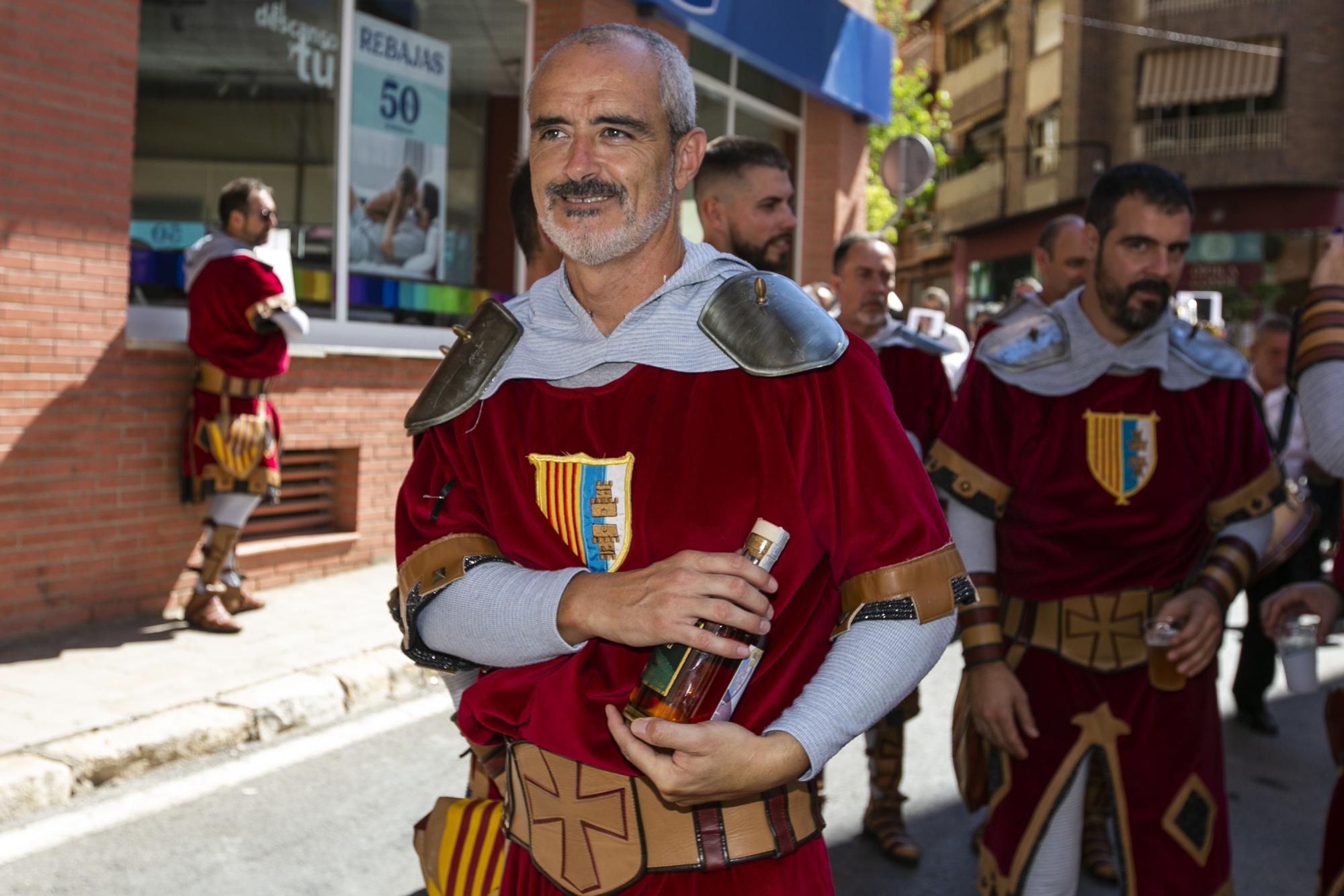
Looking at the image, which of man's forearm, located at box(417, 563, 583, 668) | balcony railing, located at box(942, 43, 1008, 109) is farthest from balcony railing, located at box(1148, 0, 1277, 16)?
man's forearm, located at box(417, 563, 583, 668)

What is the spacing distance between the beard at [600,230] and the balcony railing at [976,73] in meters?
40.1

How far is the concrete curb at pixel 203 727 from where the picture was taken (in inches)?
186

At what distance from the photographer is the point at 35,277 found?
6539mm

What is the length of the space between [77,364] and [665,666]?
5.90 meters

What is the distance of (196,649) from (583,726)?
5153mm

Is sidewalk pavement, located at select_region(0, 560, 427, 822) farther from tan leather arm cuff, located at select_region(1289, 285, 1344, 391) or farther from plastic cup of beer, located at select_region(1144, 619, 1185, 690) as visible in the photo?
tan leather arm cuff, located at select_region(1289, 285, 1344, 391)

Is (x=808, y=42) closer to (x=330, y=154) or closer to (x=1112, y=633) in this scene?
(x=330, y=154)

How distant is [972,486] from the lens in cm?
359

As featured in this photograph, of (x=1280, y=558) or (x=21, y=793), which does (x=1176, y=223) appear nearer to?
(x=1280, y=558)

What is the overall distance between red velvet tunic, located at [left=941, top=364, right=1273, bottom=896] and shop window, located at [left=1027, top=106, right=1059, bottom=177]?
111 ft

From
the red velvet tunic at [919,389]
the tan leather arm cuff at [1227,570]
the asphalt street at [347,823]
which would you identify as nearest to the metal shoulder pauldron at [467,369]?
the tan leather arm cuff at [1227,570]

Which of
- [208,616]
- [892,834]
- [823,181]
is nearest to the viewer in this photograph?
[892,834]

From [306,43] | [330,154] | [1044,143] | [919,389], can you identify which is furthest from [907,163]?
[1044,143]

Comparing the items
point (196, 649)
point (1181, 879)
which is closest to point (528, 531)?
point (1181, 879)
